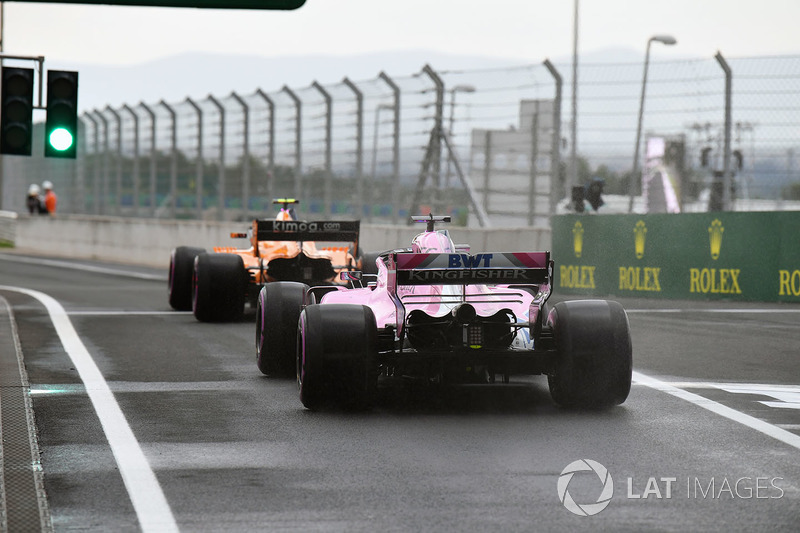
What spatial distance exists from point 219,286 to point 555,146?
7.79 meters

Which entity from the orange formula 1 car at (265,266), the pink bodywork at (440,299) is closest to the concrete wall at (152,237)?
the orange formula 1 car at (265,266)

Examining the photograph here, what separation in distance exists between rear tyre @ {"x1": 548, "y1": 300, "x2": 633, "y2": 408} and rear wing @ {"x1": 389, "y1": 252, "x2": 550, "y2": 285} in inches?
14.0

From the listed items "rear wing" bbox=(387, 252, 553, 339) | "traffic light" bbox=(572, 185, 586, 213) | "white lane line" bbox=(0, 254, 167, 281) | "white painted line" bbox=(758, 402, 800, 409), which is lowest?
"white lane line" bbox=(0, 254, 167, 281)

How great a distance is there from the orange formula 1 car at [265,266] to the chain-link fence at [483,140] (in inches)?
244

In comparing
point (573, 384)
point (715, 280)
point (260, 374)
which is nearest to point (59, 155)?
point (260, 374)

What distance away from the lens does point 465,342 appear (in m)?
8.48

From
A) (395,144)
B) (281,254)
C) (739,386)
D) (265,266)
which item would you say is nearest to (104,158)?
(395,144)

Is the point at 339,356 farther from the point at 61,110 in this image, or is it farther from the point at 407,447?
the point at 61,110

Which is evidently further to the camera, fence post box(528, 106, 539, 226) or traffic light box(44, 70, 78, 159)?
fence post box(528, 106, 539, 226)

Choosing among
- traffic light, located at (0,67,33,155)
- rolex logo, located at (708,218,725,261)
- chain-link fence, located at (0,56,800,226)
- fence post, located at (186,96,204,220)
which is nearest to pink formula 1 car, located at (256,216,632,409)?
traffic light, located at (0,67,33,155)

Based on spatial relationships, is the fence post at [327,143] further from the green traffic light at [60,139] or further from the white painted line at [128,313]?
the green traffic light at [60,139]

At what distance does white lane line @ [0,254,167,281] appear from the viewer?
80.0 feet

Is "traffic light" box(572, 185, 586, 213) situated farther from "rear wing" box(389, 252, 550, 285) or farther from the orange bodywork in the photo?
"rear wing" box(389, 252, 550, 285)

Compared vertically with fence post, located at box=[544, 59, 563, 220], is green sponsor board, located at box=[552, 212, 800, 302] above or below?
below
